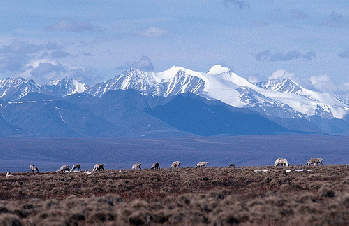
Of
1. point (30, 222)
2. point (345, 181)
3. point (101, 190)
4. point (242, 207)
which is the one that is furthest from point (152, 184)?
point (30, 222)

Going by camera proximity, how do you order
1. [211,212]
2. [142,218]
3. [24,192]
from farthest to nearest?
[24,192], [211,212], [142,218]

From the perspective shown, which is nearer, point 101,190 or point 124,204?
point 124,204

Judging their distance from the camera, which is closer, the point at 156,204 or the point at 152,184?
the point at 156,204

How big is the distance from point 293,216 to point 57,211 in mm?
9067

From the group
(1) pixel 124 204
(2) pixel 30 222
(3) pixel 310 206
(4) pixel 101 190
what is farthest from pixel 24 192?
(3) pixel 310 206

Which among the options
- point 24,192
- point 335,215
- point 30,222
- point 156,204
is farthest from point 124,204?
point 24,192

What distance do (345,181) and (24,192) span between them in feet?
64.0

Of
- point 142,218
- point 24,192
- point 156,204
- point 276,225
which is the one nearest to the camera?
point 276,225

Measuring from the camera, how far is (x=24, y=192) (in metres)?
32.9

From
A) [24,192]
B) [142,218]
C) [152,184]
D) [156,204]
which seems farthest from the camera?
[152,184]

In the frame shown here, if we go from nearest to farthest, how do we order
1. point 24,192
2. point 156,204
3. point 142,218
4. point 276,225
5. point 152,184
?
point 276,225, point 142,218, point 156,204, point 24,192, point 152,184

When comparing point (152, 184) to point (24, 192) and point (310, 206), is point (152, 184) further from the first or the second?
point (310, 206)

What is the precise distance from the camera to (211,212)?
21.1m

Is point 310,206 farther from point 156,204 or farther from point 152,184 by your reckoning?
point 152,184
